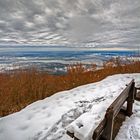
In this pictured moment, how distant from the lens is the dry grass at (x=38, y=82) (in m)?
8.69

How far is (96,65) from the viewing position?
12.5 m

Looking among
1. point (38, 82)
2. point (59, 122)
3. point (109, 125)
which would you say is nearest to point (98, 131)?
point (109, 125)

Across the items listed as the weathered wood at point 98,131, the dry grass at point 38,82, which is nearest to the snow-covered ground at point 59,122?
the weathered wood at point 98,131

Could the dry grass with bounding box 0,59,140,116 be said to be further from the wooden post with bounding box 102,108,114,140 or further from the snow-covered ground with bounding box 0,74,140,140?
the wooden post with bounding box 102,108,114,140

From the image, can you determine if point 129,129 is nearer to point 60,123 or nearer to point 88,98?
point 60,123

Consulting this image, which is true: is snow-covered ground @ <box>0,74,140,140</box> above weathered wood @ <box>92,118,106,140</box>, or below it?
below

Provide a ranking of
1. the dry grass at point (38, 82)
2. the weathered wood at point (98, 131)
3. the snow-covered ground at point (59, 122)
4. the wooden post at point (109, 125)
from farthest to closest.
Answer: the dry grass at point (38, 82) → the snow-covered ground at point (59, 122) → the wooden post at point (109, 125) → the weathered wood at point (98, 131)

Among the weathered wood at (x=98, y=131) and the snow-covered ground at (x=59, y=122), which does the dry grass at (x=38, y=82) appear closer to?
the snow-covered ground at (x=59, y=122)

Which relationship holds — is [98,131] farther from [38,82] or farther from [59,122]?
[38,82]

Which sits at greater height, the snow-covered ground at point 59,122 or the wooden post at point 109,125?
the wooden post at point 109,125

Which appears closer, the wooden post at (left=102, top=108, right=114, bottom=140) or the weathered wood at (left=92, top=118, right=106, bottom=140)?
the weathered wood at (left=92, top=118, right=106, bottom=140)

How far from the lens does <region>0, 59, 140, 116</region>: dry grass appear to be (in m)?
8.69

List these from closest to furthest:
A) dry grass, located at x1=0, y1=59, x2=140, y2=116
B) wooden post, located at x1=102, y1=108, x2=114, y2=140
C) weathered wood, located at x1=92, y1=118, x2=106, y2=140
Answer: weathered wood, located at x1=92, y1=118, x2=106, y2=140
wooden post, located at x1=102, y1=108, x2=114, y2=140
dry grass, located at x1=0, y1=59, x2=140, y2=116

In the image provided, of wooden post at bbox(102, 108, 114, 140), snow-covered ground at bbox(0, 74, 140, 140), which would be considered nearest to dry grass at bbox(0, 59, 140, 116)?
snow-covered ground at bbox(0, 74, 140, 140)
